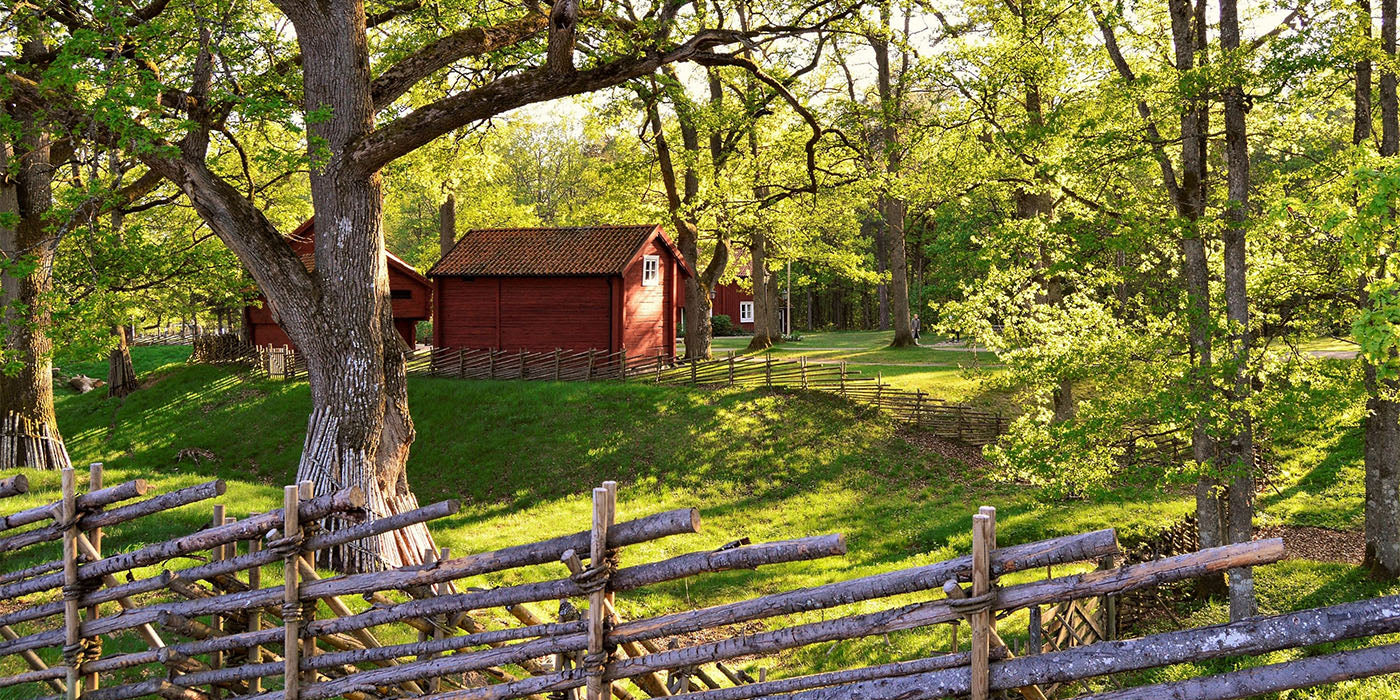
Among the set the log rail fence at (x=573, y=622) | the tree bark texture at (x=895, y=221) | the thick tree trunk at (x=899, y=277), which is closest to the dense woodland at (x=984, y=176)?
the log rail fence at (x=573, y=622)

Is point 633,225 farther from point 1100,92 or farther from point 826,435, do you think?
point 1100,92

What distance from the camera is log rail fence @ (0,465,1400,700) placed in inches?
171

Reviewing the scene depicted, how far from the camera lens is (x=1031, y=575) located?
1491cm

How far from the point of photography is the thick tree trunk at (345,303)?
1123cm

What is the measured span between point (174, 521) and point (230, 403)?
1927 centimetres

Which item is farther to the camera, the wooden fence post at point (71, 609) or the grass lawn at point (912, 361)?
the grass lawn at point (912, 361)

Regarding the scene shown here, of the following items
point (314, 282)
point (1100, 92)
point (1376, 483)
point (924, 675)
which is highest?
point (1100, 92)

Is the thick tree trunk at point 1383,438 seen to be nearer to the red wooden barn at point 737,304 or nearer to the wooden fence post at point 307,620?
the wooden fence post at point 307,620

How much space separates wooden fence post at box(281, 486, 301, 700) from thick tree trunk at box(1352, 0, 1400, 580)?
14.3 metres

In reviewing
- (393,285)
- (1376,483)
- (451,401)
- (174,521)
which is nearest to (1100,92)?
(1376,483)

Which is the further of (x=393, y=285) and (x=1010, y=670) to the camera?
(x=393, y=285)

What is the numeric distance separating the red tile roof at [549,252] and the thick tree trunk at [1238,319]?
777 inches

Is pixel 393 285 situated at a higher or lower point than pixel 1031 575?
higher

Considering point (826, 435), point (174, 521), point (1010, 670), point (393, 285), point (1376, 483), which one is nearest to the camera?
point (1010, 670)
